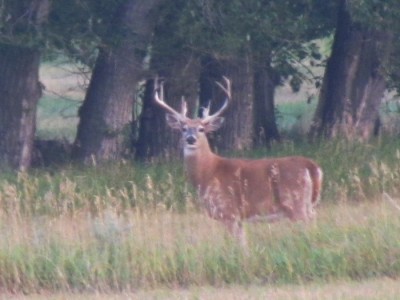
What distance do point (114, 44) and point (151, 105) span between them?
7.85 feet

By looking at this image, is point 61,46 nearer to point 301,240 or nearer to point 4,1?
point 4,1

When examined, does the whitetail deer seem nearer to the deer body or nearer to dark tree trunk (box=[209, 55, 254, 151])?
the deer body

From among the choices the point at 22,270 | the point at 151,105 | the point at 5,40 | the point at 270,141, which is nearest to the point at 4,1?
the point at 5,40

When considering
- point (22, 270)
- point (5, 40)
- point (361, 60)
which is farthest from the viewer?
point (361, 60)

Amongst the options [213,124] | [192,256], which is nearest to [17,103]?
[213,124]

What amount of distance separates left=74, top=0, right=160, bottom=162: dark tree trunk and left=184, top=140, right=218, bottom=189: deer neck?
4.63m

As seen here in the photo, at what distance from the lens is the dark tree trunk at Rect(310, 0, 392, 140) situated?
21016mm

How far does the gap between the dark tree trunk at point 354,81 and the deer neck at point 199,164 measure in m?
6.12

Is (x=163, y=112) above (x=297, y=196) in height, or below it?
above

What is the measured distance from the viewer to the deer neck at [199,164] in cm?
1492

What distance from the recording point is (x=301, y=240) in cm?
1270

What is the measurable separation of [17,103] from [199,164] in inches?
223

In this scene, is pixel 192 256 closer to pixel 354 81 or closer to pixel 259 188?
pixel 259 188

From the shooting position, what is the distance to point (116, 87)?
20.0 metres
